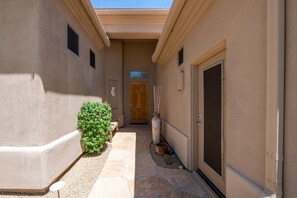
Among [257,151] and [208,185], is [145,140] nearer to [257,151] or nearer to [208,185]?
[208,185]

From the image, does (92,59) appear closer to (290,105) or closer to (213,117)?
(213,117)

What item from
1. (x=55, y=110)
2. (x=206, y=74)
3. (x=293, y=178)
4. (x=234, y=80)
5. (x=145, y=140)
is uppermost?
(x=206, y=74)

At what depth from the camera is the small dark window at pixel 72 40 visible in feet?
11.6

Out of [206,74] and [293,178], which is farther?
[206,74]

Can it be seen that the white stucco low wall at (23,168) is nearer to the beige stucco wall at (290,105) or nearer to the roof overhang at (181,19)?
the beige stucco wall at (290,105)

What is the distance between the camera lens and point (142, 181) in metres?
2.87

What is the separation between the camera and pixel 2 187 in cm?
241

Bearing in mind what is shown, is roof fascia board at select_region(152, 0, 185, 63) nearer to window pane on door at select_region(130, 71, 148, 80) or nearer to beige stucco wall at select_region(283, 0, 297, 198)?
beige stucco wall at select_region(283, 0, 297, 198)

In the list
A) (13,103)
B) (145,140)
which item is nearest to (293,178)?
(13,103)

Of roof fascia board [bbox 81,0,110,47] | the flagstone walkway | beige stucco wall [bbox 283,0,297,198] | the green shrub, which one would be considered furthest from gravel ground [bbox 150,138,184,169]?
roof fascia board [bbox 81,0,110,47]

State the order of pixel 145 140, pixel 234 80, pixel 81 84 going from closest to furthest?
1. pixel 234 80
2. pixel 81 84
3. pixel 145 140

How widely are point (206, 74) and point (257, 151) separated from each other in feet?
5.26

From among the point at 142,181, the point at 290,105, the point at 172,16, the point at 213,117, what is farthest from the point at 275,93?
the point at 172,16

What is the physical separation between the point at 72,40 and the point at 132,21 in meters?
4.13
